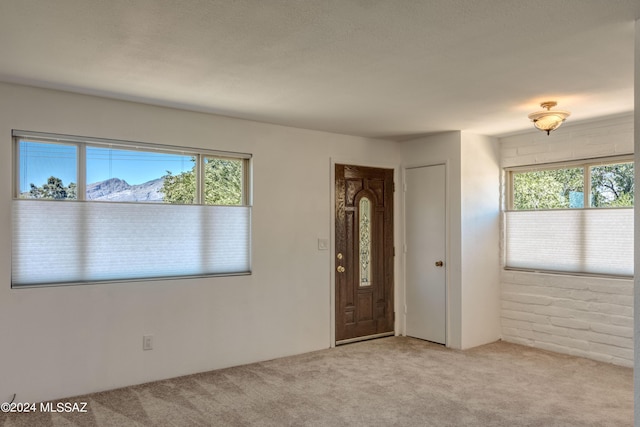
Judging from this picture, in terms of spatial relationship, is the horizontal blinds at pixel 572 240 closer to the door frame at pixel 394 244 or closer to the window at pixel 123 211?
the door frame at pixel 394 244

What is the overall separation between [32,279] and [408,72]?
10.2 feet

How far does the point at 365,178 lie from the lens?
215 inches

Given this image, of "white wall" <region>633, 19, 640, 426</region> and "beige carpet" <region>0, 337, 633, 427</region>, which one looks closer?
"white wall" <region>633, 19, 640, 426</region>

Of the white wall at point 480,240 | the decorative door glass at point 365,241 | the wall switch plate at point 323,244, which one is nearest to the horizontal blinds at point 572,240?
the white wall at point 480,240

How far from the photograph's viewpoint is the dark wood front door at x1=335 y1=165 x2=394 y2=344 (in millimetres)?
5266

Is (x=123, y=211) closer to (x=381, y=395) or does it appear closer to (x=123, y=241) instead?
(x=123, y=241)

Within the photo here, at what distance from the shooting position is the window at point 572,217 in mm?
4504

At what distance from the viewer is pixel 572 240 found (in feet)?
15.9

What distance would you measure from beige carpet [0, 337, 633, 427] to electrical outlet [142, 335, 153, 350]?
0.31 meters

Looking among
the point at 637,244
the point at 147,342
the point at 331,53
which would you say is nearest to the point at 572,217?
the point at 637,244

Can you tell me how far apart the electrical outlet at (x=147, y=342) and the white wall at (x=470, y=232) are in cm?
306

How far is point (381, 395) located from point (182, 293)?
6.25 feet

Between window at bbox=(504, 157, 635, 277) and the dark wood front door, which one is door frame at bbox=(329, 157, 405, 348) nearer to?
the dark wood front door

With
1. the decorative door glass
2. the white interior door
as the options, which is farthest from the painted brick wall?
the decorative door glass
